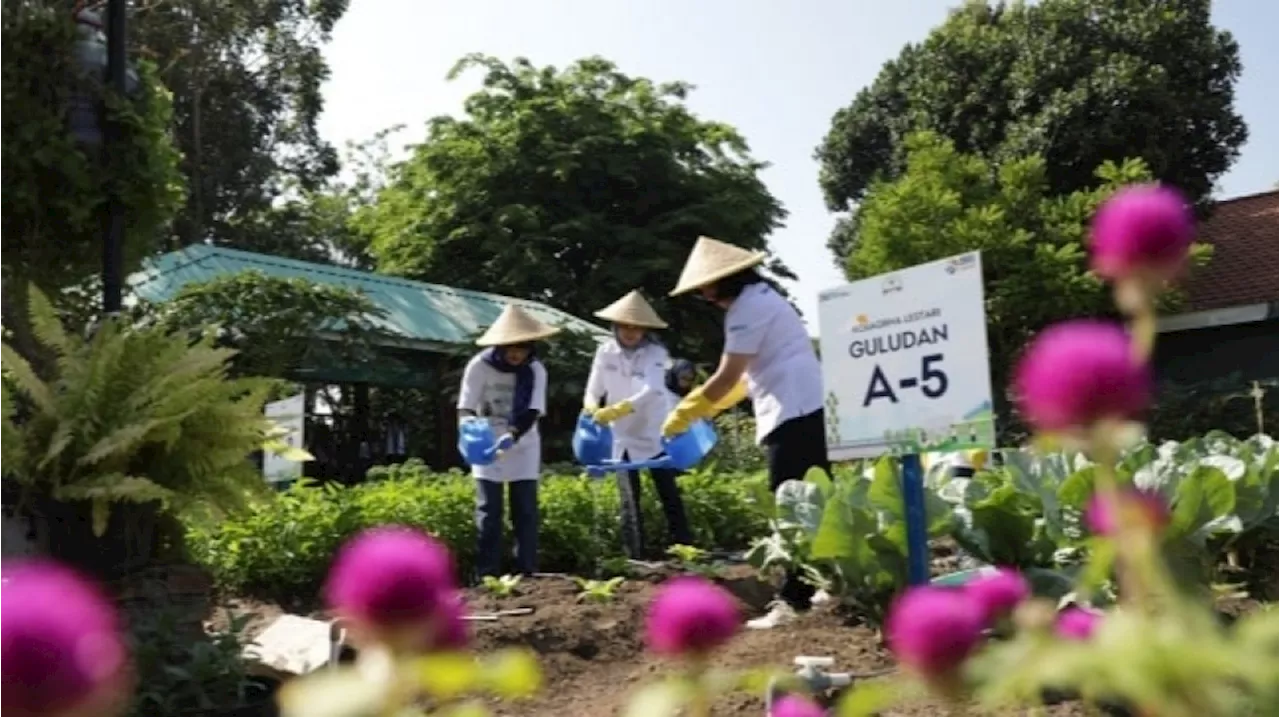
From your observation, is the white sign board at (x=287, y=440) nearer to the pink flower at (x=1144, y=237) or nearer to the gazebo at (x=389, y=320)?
the gazebo at (x=389, y=320)

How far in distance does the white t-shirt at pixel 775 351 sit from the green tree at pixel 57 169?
2189 mm

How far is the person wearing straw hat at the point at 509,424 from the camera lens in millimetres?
7289

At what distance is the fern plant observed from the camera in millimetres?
4289

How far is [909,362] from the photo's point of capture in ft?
13.6

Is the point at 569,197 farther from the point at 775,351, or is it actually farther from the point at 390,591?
the point at 390,591

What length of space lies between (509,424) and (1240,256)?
21.7 metres

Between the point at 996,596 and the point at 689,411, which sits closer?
the point at 996,596

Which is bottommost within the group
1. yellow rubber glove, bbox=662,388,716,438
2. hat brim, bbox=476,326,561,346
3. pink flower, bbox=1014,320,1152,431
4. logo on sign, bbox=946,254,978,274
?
pink flower, bbox=1014,320,1152,431

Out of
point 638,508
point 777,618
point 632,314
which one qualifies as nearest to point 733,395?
point 777,618

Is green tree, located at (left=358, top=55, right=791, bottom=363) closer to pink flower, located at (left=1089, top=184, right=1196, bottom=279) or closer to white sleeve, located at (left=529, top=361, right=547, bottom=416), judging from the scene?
white sleeve, located at (left=529, top=361, right=547, bottom=416)

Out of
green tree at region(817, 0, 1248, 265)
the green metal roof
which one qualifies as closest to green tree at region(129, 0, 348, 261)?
the green metal roof

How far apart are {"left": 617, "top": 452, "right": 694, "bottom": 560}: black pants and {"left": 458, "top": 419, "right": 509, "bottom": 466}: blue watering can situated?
1336 mm

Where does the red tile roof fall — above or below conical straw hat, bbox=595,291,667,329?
above

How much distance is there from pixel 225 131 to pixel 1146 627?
29.1m
